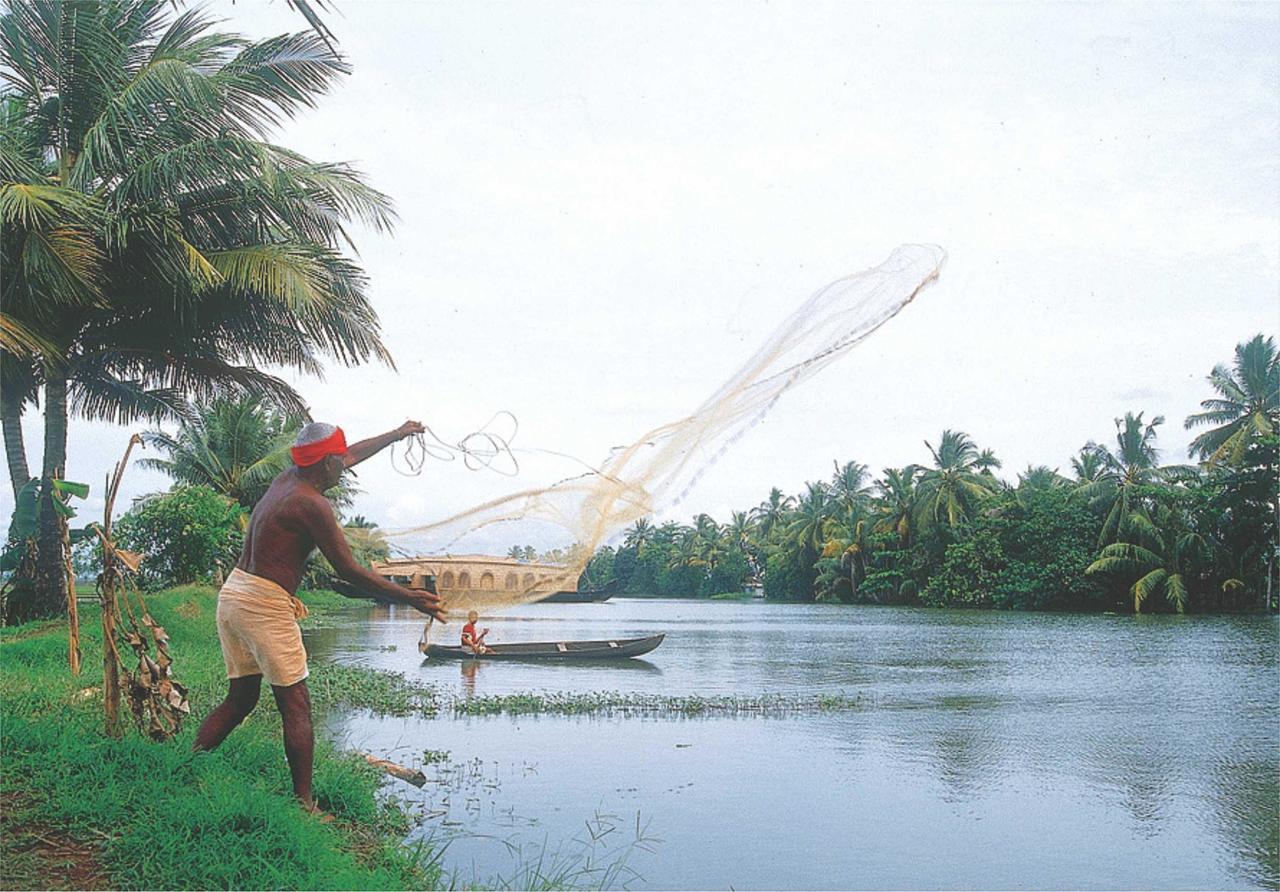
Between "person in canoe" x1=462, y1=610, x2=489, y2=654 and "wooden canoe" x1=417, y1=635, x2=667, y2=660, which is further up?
"person in canoe" x1=462, y1=610, x2=489, y2=654

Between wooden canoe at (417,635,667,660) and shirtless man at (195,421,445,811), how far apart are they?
14759mm

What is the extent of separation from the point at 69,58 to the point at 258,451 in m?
16.3

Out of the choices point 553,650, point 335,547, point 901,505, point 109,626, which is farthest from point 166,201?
point 901,505

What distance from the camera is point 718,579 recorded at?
8619cm

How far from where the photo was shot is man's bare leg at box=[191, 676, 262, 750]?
5492mm

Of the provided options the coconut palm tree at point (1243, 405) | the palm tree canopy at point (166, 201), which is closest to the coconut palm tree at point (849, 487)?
the coconut palm tree at point (1243, 405)

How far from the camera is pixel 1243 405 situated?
130 feet

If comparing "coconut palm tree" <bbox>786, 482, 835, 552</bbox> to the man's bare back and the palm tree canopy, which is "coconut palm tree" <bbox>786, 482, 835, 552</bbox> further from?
the man's bare back

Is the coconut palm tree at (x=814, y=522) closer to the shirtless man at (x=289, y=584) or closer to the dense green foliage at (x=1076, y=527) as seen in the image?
the dense green foliage at (x=1076, y=527)

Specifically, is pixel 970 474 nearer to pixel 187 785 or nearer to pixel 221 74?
pixel 221 74

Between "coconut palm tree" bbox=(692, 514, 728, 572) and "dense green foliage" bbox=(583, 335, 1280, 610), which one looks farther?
"coconut palm tree" bbox=(692, 514, 728, 572)

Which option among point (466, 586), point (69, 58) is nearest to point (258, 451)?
point (69, 58)

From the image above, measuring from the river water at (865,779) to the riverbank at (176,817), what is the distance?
1042 millimetres

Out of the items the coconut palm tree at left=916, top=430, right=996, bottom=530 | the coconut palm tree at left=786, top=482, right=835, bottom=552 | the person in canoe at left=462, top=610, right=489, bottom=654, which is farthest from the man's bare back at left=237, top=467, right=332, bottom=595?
the coconut palm tree at left=786, top=482, right=835, bottom=552
